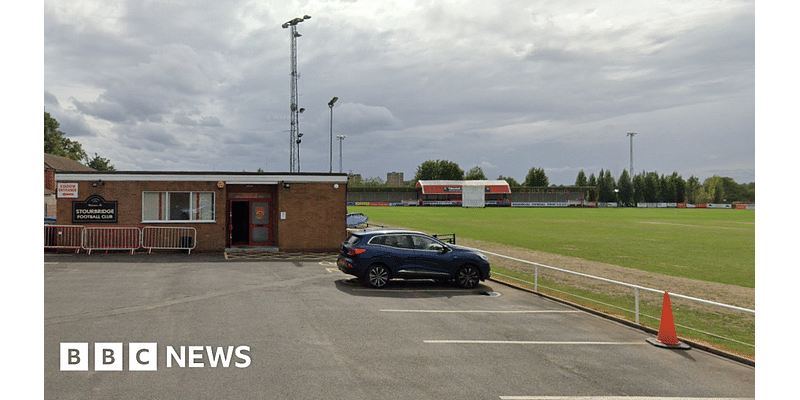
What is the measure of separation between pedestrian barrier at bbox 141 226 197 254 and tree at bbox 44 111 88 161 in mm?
60524

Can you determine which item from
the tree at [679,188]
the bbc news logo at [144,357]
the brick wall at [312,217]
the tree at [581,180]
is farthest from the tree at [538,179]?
the bbc news logo at [144,357]

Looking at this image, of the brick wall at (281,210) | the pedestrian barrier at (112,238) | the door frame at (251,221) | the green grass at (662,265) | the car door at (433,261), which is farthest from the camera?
the door frame at (251,221)

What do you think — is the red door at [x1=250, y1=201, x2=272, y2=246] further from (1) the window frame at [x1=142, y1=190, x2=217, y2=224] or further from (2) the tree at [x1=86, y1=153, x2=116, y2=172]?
(2) the tree at [x1=86, y1=153, x2=116, y2=172]

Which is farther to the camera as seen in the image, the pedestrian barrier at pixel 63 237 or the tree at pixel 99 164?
the tree at pixel 99 164

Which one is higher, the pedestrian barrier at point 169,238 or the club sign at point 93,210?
the club sign at point 93,210

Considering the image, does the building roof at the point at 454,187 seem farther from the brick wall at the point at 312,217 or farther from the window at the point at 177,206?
the window at the point at 177,206

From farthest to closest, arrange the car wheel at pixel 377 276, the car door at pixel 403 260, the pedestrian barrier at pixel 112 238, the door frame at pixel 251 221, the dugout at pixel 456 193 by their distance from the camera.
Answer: the dugout at pixel 456 193
the door frame at pixel 251 221
the pedestrian barrier at pixel 112 238
the car door at pixel 403 260
the car wheel at pixel 377 276

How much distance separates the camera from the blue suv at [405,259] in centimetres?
1350

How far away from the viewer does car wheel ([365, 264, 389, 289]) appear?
44.2ft

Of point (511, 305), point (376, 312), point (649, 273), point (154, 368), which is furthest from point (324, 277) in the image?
point (649, 273)

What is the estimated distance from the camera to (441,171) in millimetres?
151125

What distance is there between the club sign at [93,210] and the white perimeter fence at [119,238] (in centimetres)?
50

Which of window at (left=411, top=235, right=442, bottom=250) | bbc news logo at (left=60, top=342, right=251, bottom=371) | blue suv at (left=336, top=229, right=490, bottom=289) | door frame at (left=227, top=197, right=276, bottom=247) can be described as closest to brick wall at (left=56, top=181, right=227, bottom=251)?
door frame at (left=227, top=197, right=276, bottom=247)

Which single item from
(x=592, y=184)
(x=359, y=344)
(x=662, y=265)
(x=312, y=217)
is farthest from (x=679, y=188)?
(x=359, y=344)
